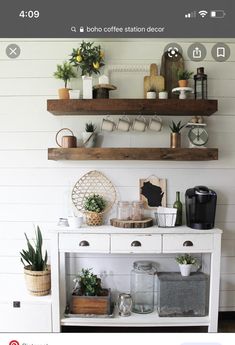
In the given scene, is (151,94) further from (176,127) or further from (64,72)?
(64,72)

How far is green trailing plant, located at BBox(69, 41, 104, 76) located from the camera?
64.8 inches

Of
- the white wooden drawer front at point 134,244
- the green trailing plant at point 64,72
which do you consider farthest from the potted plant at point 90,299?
the green trailing plant at point 64,72

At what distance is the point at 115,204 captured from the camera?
5.81 ft

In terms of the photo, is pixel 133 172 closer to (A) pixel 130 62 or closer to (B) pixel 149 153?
(B) pixel 149 153

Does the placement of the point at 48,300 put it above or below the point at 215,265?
below

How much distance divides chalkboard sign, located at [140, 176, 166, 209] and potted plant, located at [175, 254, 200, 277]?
0.31 meters

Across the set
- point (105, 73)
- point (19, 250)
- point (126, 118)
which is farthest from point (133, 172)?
point (19, 250)

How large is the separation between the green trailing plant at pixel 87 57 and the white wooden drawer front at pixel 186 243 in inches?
38.8

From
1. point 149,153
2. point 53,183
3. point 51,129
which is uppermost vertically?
point 51,129

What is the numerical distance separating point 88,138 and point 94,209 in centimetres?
39

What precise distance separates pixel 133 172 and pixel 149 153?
0.20 metres

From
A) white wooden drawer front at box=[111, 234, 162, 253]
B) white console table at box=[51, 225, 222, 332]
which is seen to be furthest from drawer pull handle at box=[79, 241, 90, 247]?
white wooden drawer front at box=[111, 234, 162, 253]
